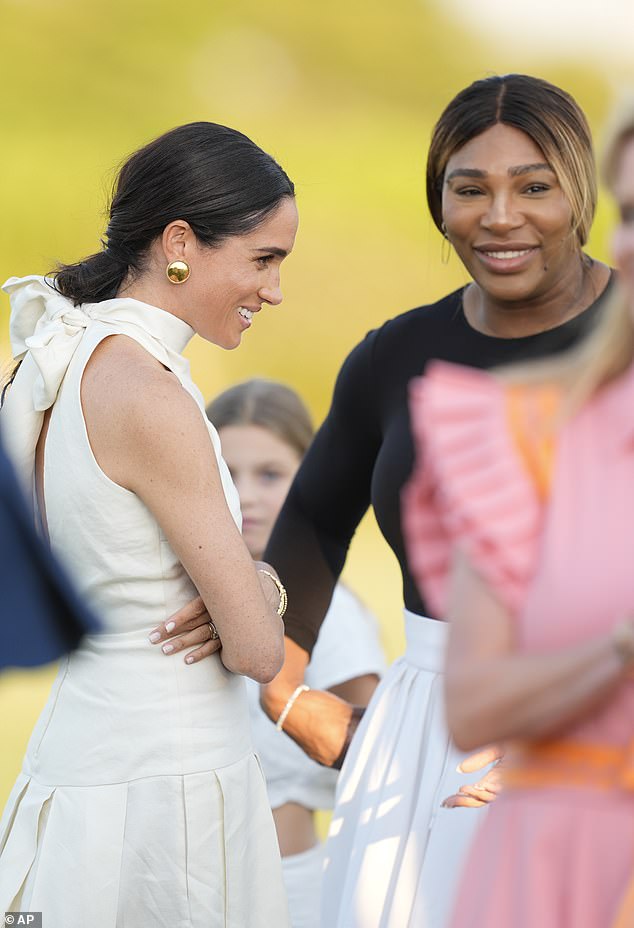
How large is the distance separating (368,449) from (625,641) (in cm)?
147

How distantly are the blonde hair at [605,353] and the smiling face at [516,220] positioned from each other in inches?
39.3

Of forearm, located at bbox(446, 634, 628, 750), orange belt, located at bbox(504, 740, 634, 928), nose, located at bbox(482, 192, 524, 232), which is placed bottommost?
orange belt, located at bbox(504, 740, 634, 928)

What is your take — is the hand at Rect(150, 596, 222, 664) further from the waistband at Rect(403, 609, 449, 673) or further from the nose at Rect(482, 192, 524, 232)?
the nose at Rect(482, 192, 524, 232)

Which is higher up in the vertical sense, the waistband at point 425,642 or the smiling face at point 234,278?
the smiling face at point 234,278

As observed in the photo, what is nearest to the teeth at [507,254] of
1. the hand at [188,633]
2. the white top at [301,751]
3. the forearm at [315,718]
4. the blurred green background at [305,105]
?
the hand at [188,633]

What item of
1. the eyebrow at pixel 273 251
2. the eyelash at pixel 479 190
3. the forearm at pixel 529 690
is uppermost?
the eyelash at pixel 479 190

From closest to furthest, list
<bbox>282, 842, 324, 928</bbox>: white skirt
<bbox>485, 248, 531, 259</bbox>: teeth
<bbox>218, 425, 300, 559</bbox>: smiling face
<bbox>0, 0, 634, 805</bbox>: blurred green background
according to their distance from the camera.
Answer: <bbox>485, 248, 531, 259</bbox>: teeth < <bbox>282, 842, 324, 928</bbox>: white skirt < <bbox>218, 425, 300, 559</bbox>: smiling face < <bbox>0, 0, 634, 805</bbox>: blurred green background

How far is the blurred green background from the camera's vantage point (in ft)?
23.4

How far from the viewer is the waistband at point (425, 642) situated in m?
2.30

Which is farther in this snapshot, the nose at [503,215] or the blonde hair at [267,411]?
the blonde hair at [267,411]

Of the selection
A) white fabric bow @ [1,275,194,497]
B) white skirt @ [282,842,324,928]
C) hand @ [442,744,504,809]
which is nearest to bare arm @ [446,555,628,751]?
hand @ [442,744,504,809]

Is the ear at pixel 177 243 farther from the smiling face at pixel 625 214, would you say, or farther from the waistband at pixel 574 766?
the waistband at pixel 574 766

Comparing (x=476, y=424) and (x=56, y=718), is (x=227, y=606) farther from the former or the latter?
(x=476, y=424)

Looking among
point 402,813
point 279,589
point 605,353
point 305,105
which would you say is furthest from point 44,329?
point 305,105
